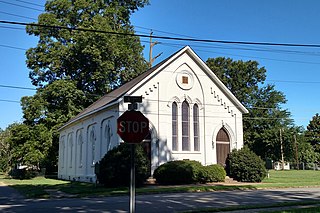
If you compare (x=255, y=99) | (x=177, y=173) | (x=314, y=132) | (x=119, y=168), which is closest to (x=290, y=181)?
(x=177, y=173)

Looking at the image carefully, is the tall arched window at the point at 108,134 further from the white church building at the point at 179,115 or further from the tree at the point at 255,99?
the tree at the point at 255,99

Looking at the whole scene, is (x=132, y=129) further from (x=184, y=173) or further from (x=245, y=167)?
(x=245, y=167)

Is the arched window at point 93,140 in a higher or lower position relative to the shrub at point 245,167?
higher

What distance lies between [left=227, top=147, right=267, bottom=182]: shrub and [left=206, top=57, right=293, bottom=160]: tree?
1295 inches

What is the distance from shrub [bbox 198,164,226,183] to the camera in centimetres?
2417

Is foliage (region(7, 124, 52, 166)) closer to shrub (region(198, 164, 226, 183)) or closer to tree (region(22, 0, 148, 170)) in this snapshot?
tree (region(22, 0, 148, 170))

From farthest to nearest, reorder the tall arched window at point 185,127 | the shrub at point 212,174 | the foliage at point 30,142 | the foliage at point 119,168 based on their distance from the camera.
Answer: the foliage at point 30,142
the tall arched window at point 185,127
the shrub at point 212,174
the foliage at point 119,168

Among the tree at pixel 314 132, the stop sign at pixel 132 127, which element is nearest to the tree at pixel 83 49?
the stop sign at pixel 132 127

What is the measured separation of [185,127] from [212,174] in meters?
4.45

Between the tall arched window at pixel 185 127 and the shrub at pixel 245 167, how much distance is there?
358 cm

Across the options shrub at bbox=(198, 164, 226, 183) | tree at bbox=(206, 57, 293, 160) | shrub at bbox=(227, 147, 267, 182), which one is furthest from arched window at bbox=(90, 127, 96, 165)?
tree at bbox=(206, 57, 293, 160)

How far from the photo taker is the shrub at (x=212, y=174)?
79.3 feet

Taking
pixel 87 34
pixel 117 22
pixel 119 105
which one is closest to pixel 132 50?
pixel 117 22

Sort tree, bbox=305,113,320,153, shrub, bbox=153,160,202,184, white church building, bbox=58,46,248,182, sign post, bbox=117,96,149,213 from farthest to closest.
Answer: tree, bbox=305,113,320,153 < white church building, bbox=58,46,248,182 < shrub, bbox=153,160,202,184 < sign post, bbox=117,96,149,213
